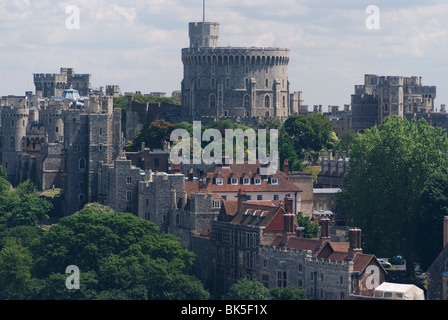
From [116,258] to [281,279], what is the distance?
1298 cm

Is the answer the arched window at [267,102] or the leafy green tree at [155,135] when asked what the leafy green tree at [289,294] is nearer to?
the leafy green tree at [155,135]

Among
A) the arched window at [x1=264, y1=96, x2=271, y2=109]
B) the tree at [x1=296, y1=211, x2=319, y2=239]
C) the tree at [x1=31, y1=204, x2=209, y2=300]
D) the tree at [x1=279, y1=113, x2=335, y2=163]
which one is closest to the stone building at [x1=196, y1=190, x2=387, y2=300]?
the tree at [x1=31, y1=204, x2=209, y2=300]

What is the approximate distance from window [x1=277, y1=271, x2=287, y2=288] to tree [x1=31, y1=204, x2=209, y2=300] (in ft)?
16.2

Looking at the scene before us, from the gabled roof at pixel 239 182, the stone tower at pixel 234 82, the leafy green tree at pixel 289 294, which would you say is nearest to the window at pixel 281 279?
the leafy green tree at pixel 289 294

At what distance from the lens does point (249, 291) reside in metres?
106

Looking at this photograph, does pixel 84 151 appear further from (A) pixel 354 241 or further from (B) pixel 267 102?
(B) pixel 267 102

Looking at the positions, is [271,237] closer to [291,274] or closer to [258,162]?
[291,274]

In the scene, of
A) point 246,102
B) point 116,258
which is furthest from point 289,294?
point 246,102

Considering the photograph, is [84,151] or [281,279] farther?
[84,151]

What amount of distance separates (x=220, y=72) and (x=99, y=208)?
56625mm

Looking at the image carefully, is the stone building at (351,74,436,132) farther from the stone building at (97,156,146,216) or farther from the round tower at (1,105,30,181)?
the stone building at (97,156,146,216)

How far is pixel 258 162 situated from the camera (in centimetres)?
13812

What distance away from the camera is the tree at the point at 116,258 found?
111 m
